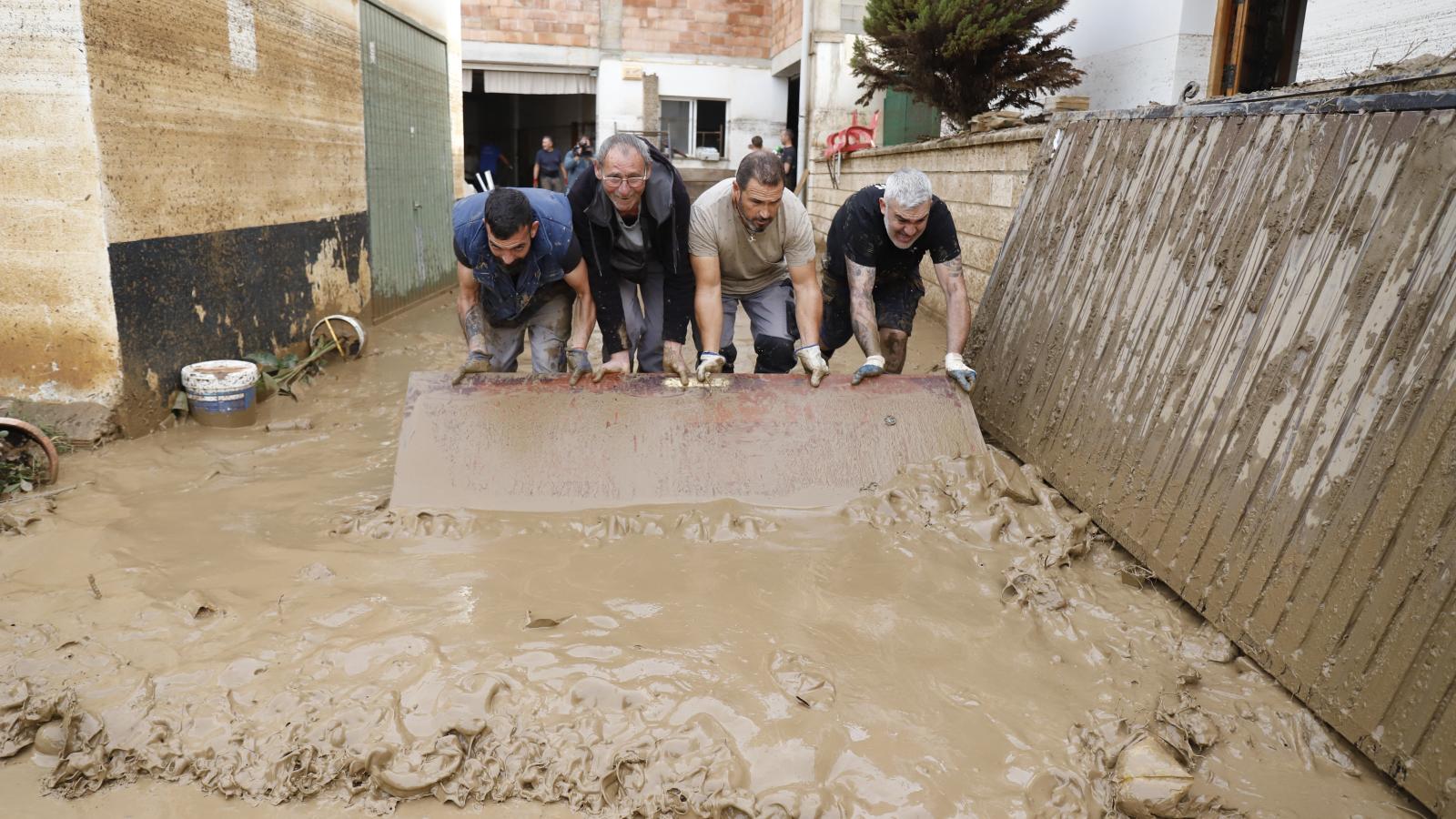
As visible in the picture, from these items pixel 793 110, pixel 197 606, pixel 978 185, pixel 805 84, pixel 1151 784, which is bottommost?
pixel 197 606

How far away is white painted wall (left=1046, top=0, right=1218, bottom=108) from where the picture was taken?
6.74m

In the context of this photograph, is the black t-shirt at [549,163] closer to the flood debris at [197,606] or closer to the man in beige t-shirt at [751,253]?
the man in beige t-shirt at [751,253]

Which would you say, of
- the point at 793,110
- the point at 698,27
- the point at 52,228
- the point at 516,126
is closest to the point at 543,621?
the point at 52,228

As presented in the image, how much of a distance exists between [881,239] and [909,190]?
390 mm

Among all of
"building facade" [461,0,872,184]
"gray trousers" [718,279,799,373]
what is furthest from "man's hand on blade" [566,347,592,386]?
"building facade" [461,0,872,184]

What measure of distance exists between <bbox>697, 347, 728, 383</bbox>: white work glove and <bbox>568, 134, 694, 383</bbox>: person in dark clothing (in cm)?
6

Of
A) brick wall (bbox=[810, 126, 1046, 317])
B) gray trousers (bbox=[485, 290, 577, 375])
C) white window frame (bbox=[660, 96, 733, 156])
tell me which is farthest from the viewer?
white window frame (bbox=[660, 96, 733, 156])

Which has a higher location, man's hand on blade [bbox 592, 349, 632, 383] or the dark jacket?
the dark jacket

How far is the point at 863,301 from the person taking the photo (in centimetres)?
408

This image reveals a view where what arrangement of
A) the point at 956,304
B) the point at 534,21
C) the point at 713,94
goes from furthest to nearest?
the point at 713,94 → the point at 534,21 → the point at 956,304

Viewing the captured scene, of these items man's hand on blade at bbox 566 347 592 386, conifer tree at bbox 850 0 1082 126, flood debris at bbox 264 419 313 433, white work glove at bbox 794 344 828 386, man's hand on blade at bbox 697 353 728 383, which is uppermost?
conifer tree at bbox 850 0 1082 126

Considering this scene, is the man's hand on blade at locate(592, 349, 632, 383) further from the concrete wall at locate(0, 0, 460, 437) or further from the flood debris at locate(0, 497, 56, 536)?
the concrete wall at locate(0, 0, 460, 437)

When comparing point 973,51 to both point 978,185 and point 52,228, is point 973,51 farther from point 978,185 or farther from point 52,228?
point 52,228

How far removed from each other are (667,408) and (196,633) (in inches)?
65.8
